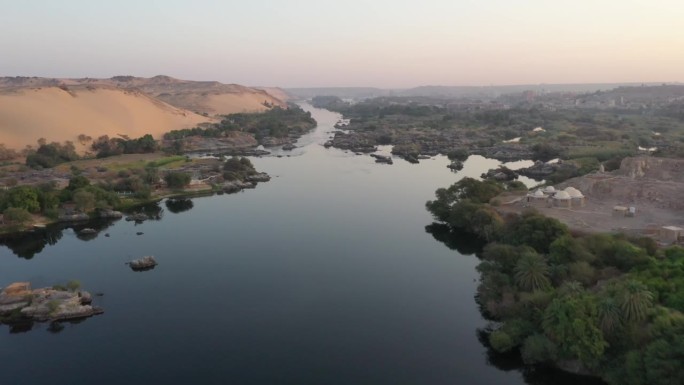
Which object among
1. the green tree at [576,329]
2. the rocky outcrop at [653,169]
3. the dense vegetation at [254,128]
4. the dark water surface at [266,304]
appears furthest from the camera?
the dense vegetation at [254,128]

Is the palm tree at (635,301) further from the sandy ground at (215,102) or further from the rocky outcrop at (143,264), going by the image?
the sandy ground at (215,102)

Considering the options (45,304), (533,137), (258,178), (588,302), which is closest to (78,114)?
(258,178)

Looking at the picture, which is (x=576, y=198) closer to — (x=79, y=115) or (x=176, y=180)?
(x=176, y=180)

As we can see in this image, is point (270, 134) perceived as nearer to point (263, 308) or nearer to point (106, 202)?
point (106, 202)

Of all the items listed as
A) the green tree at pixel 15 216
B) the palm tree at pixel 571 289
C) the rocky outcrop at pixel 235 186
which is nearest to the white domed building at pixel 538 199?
the palm tree at pixel 571 289

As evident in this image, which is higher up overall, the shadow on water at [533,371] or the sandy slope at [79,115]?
the sandy slope at [79,115]

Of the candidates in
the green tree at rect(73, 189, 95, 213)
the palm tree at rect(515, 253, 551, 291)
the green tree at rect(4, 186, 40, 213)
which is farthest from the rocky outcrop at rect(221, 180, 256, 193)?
the palm tree at rect(515, 253, 551, 291)

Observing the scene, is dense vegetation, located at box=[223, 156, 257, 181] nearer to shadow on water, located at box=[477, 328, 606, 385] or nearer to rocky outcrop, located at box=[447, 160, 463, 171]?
rocky outcrop, located at box=[447, 160, 463, 171]
